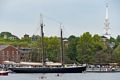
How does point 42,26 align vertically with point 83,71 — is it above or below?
above

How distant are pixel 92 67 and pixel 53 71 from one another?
88.0ft

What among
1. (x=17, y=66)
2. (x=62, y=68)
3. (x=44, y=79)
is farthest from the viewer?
(x=17, y=66)

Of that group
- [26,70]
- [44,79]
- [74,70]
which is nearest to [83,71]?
[74,70]

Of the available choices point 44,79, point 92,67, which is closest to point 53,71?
point 92,67

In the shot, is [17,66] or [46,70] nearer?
[46,70]

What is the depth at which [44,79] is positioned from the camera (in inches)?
4870

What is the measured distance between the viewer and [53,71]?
17412 cm

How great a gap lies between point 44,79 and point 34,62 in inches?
2829

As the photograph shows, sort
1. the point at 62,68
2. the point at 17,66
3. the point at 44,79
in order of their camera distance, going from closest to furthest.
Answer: the point at 44,79 < the point at 62,68 < the point at 17,66

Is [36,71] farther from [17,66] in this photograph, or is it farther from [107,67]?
[107,67]

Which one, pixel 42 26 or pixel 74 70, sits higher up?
pixel 42 26

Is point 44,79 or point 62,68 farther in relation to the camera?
point 62,68

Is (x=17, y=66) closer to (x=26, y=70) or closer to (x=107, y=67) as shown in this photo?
(x=26, y=70)

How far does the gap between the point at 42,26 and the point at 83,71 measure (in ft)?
59.8
